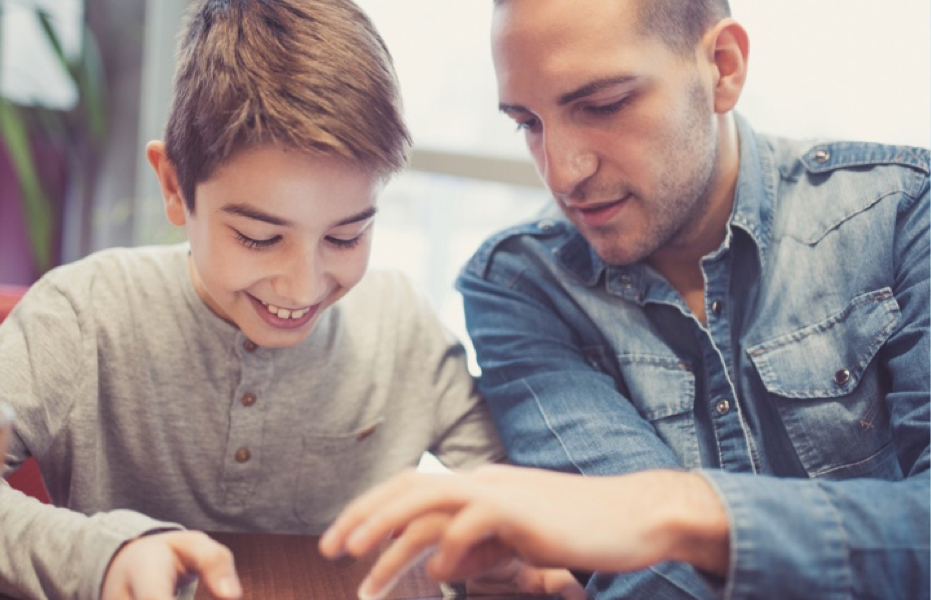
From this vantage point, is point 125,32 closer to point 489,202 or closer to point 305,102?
point 489,202

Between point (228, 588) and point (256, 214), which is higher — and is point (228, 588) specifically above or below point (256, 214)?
below

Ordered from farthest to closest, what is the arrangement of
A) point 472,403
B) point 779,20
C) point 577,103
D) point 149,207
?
point 149,207 → point 779,20 → point 472,403 → point 577,103

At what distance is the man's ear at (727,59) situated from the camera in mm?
1249

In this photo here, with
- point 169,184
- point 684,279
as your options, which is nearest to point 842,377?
point 684,279

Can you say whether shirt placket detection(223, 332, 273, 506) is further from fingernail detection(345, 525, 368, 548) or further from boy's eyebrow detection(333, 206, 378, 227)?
fingernail detection(345, 525, 368, 548)

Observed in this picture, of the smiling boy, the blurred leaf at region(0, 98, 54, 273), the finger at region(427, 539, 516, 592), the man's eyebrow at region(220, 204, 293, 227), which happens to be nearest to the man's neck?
the smiling boy

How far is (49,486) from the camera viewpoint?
1162mm

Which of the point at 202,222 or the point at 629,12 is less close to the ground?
the point at 629,12

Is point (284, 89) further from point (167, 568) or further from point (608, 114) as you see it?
point (167, 568)

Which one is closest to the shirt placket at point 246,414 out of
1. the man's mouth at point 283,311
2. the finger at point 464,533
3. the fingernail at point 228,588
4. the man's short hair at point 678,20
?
the man's mouth at point 283,311

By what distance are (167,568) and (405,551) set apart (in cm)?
23

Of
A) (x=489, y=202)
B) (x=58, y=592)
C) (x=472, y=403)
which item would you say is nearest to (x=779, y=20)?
(x=489, y=202)

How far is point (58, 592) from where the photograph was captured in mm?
817

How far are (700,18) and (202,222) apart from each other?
74 cm
